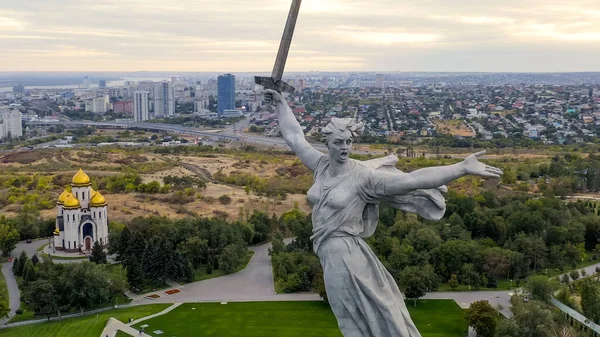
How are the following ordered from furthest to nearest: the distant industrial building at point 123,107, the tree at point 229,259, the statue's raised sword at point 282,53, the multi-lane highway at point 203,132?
the distant industrial building at point 123,107, the multi-lane highway at point 203,132, the tree at point 229,259, the statue's raised sword at point 282,53

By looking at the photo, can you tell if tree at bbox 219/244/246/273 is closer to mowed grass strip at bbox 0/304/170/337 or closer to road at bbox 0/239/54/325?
mowed grass strip at bbox 0/304/170/337

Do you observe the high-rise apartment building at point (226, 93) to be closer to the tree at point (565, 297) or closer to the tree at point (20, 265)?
the tree at point (20, 265)

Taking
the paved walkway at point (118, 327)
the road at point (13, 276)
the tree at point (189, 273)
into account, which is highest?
the tree at point (189, 273)

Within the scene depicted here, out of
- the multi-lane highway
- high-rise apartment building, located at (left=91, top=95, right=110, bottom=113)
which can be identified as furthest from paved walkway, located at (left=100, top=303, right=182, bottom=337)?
high-rise apartment building, located at (left=91, top=95, right=110, bottom=113)

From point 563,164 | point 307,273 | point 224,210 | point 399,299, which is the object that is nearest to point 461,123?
point 563,164

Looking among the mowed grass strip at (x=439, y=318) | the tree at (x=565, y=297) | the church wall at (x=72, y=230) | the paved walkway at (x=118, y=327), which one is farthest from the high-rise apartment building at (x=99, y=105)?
the tree at (x=565, y=297)

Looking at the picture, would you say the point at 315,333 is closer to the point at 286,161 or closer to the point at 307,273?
the point at 307,273

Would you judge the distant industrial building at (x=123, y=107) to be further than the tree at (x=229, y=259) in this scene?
Yes

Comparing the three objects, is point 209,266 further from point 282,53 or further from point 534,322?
point 282,53
